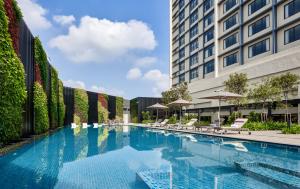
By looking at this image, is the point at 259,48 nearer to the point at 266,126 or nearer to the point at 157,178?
the point at 266,126

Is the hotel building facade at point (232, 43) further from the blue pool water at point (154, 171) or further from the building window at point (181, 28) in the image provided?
the blue pool water at point (154, 171)

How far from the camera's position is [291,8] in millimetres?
26266

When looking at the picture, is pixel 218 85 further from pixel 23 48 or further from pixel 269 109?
pixel 23 48

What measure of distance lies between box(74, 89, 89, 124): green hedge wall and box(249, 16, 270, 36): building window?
81.6 ft

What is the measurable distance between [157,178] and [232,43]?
32267 millimetres

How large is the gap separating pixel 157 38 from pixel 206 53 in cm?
1160

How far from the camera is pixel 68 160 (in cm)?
986

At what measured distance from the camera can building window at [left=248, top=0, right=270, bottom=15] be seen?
99.7ft

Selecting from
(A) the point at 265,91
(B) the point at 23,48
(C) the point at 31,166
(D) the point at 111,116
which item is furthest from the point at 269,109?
(D) the point at 111,116

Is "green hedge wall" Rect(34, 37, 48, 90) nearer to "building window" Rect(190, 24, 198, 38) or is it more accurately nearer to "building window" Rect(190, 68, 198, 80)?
"building window" Rect(190, 68, 198, 80)

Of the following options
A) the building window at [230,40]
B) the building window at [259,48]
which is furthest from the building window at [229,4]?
the building window at [259,48]

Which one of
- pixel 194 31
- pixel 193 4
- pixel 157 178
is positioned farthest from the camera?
pixel 193 4

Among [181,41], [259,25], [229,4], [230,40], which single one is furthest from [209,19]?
[181,41]

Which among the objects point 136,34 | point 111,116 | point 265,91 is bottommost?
point 111,116
